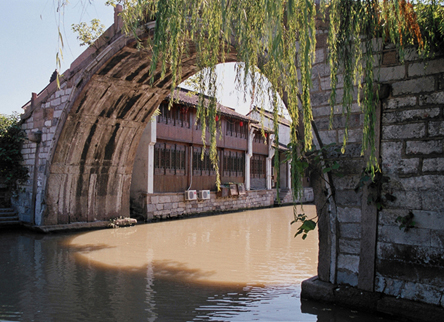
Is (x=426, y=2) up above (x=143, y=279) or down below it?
above

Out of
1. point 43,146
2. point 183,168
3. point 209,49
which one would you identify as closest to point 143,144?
point 183,168

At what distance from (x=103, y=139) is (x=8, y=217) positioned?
3.36m

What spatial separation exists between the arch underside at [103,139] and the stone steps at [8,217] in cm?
151

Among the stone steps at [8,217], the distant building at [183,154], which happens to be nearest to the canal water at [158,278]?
the stone steps at [8,217]

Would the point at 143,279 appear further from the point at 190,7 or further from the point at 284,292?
the point at 190,7

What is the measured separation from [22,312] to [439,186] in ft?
14.0

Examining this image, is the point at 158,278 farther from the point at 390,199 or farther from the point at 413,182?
the point at 413,182

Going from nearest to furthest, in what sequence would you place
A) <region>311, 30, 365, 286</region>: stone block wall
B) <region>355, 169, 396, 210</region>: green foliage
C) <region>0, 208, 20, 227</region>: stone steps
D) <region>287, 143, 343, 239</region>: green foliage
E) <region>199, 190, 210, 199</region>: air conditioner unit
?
<region>355, 169, 396, 210</region>: green foliage < <region>287, 143, 343, 239</region>: green foliage < <region>311, 30, 365, 286</region>: stone block wall < <region>0, 208, 20, 227</region>: stone steps < <region>199, 190, 210, 199</region>: air conditioner unit

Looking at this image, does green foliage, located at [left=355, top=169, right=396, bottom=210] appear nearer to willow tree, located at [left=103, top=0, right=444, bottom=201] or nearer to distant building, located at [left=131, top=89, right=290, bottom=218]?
willow tree, located at [left=103, top=0, right=444, bottom=201]

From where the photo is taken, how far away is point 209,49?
3.32 meters

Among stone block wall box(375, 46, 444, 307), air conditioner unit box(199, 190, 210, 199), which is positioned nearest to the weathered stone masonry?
stone block wall box(375, 46, 444, 307)

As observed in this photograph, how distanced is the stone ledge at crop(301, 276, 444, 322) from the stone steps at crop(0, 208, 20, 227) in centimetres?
919

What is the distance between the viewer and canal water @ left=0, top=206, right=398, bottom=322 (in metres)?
4.08

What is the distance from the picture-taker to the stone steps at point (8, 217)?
1089 centimetres
